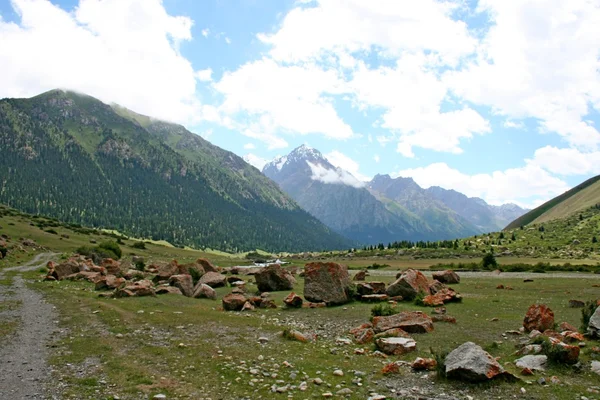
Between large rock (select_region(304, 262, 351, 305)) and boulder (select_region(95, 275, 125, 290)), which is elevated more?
large rock (select_region(304, 262, 351, 305))

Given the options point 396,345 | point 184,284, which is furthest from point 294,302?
point 184,284

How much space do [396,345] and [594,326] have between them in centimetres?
968

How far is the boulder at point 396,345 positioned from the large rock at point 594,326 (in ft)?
27.8

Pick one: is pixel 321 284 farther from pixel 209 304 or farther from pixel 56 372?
pixel 56 372

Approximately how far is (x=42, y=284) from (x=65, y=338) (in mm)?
28926

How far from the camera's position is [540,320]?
Answer: 2058 centimetres

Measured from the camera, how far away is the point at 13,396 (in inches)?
477

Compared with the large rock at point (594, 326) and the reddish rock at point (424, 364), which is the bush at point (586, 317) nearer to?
the large rock at point (594, 326)

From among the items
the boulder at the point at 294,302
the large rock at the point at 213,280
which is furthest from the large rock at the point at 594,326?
the large rock at the point at 213,280

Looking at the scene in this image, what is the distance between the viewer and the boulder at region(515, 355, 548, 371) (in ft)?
48.9

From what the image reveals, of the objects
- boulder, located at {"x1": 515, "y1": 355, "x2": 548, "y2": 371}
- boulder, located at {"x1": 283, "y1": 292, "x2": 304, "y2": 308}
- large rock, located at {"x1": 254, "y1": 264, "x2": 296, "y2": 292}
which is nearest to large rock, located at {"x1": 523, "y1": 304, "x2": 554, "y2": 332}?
boulder, located at {"x1": 515, "y1": 355, "x2": 548, "y2": 371}

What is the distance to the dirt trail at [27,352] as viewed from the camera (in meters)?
12.8

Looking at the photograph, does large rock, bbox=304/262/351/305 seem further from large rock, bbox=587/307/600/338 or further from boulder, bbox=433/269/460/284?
boulder, bbox=433/269/460/284

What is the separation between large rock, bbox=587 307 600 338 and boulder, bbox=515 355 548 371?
16.1 ft
